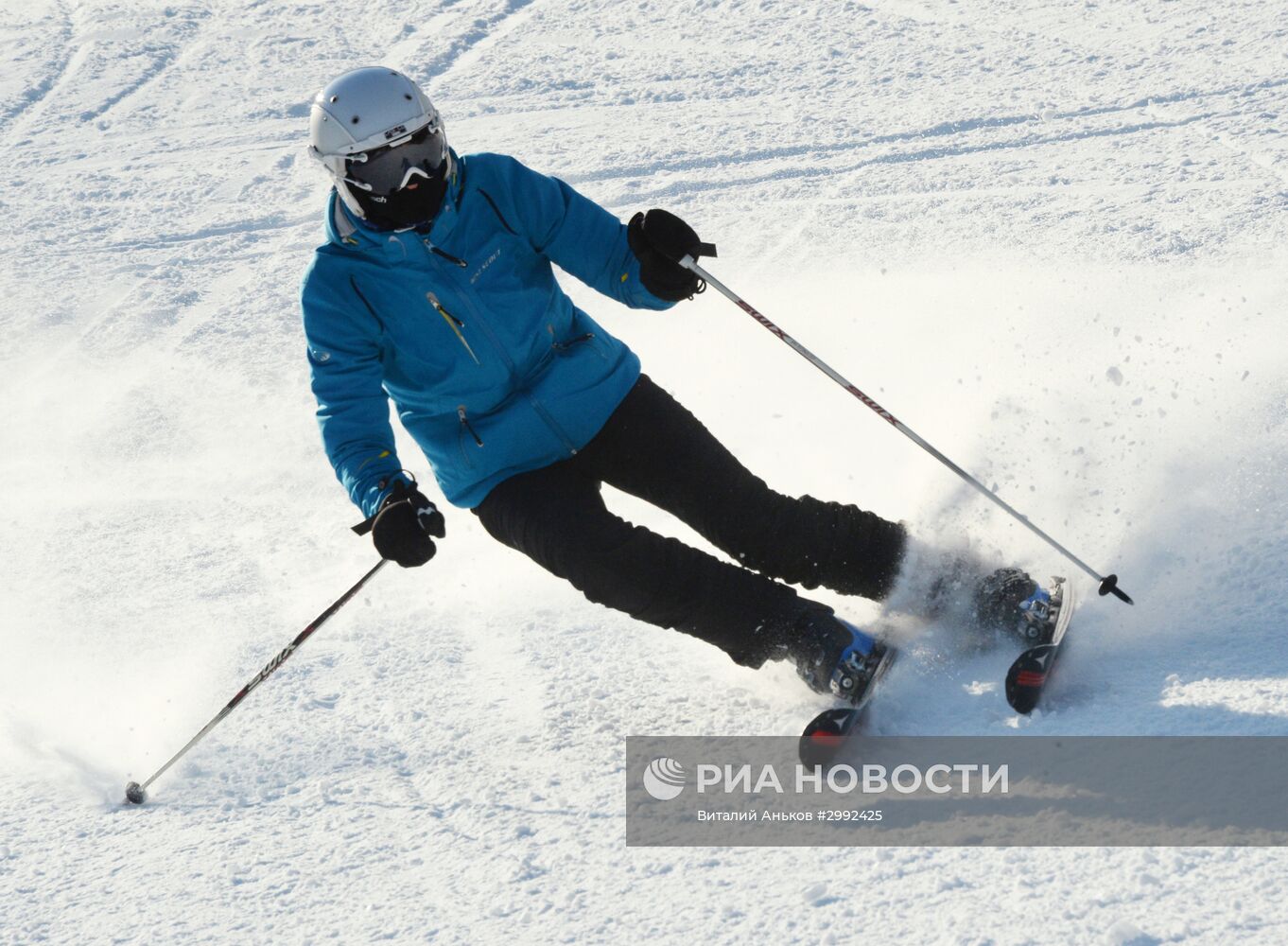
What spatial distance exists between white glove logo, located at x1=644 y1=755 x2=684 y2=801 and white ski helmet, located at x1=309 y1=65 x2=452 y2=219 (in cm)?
165

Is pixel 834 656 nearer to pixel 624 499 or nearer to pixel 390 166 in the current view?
pixel 390 166

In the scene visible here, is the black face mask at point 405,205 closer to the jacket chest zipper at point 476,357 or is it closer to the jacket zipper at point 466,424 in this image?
the jacket chest zipper at point 476,357

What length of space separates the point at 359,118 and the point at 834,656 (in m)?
1.87

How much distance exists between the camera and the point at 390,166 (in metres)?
3.39

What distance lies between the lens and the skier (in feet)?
10.8

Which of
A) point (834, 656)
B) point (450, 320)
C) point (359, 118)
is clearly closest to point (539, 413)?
point (450, 320)

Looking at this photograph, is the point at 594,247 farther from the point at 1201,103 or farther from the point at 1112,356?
the point at 1201,103

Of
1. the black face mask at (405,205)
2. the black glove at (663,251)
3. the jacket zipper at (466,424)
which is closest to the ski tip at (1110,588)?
the black glove at (663,251)

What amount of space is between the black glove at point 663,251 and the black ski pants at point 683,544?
0.30 meters

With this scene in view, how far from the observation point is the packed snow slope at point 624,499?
2.88 meters

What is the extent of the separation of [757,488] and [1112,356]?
2.35 m

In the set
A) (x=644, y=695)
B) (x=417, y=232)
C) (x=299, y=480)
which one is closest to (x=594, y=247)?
(x=417, y=232)

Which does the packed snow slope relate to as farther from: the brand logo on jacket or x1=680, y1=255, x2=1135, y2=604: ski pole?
the brand logo on jacket

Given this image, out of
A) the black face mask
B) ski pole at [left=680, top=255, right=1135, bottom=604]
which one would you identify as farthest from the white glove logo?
the black face mask
